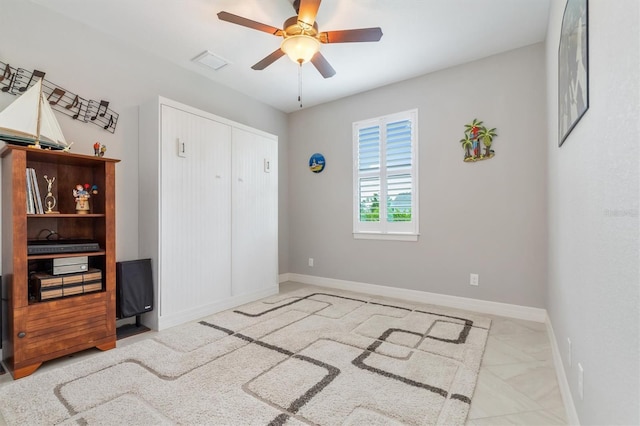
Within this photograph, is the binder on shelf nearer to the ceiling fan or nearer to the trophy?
the trophy

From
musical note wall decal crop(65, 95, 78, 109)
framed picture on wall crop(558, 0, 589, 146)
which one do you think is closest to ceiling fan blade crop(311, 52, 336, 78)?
framed picture on wall crop(558, 0, 589, 146)

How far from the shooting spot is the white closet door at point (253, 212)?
135 inches

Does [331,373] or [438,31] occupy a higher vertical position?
[438,31]

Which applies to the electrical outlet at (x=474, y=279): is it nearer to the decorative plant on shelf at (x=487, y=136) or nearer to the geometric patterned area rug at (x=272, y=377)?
the geometric patterned area rug at (x=272, y=377)

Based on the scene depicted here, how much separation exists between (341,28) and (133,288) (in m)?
2.98

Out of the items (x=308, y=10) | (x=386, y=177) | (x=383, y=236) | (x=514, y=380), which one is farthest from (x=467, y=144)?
(x=514, y=380)

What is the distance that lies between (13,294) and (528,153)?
4.34m

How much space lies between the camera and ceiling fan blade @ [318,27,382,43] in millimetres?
2145

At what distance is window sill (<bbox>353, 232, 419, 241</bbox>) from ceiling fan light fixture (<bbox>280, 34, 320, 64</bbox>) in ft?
7.64

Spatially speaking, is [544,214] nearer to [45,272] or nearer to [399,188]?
[399,188]

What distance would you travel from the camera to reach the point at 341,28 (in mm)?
2676

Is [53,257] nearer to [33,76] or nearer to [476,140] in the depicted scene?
[33,76]

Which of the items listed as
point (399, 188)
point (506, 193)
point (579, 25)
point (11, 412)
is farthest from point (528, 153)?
point (11, 412)

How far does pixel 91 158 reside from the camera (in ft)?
7.47
